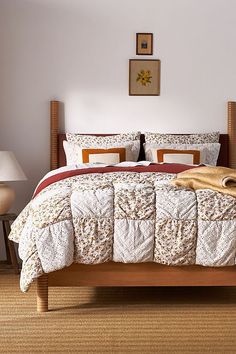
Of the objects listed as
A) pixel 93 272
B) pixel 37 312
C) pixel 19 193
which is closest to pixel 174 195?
pixel 93 272

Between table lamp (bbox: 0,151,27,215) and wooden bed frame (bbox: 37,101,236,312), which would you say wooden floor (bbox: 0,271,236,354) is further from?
table lamp (bbox: 0,151,27,215)

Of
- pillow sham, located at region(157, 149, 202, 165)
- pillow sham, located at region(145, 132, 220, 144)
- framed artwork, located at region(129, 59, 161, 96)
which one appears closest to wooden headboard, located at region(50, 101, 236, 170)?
pillow sham, located at region(145, 132, 220, 144)

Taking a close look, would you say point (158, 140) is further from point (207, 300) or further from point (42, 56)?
point (207, 300)

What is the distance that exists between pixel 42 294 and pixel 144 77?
9.18 feet

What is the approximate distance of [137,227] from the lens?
3.37 metres

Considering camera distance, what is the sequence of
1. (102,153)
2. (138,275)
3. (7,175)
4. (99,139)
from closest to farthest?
(138,275), (7,175), (102,153), (99,139)

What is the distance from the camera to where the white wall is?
5695 mm

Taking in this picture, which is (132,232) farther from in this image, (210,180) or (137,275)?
(210,180)

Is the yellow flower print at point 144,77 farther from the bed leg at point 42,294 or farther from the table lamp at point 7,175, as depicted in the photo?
the bed leg at point 42,294

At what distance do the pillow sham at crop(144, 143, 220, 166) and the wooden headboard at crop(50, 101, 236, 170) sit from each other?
5.0 inches

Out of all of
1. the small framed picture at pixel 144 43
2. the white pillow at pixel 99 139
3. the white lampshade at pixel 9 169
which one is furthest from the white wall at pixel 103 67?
the white lampshade at pixel 9 169

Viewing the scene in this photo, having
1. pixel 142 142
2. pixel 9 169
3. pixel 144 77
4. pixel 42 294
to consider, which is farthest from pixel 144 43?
pixel 42 294

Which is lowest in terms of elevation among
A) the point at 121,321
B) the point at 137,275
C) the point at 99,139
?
the point at 121,321

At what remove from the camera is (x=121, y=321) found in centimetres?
330
